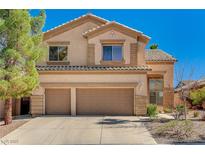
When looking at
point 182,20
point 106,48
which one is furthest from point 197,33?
point 106,48

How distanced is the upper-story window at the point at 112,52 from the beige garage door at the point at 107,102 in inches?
93.4

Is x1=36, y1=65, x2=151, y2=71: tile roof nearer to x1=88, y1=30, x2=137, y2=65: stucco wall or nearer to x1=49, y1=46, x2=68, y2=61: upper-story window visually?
x1=88, y1=30, x2=137, y2=65: stucco wall

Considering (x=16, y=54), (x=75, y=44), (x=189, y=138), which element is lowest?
(x=189, y=138)

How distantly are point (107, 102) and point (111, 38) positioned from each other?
15.2 feet

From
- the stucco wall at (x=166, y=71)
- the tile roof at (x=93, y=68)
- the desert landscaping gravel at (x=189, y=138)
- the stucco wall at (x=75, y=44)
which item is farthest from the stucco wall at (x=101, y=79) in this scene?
the desert landscaping gravel at (x=189, y=138)

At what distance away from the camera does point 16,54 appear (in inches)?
612

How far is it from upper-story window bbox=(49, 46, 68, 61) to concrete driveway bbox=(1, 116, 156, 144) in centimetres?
649

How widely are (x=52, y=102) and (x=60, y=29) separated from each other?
5.53m

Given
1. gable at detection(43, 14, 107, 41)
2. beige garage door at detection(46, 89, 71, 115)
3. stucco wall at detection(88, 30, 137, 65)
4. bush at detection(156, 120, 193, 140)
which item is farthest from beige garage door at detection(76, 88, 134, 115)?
bush at detection(156, 120, 193, 140)

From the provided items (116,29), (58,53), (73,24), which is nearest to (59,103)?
(58,53)

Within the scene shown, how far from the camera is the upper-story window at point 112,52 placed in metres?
22.1

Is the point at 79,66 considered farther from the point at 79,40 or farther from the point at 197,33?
the point at 197,33

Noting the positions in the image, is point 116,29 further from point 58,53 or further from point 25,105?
point 25,105

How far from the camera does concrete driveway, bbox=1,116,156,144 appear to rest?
12.7m
